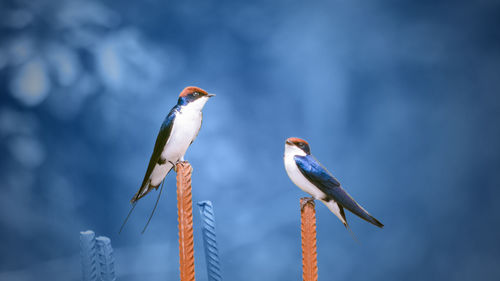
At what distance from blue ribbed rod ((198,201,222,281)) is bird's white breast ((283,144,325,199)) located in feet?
1.21

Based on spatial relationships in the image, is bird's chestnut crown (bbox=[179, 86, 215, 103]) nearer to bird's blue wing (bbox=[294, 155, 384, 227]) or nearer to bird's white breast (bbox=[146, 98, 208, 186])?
bird's white breast (bbox=[146, 98, 208, 186])

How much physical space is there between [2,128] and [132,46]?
81 centimetres

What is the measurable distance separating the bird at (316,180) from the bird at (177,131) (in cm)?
39

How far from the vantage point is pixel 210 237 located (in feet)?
6.03

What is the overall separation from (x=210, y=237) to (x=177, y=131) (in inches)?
18.2

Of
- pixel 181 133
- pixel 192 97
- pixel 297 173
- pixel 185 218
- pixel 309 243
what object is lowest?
pixel 309 243

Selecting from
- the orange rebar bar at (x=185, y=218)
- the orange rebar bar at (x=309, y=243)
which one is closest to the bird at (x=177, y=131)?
the orange rebar bar at (x=185, y=218)

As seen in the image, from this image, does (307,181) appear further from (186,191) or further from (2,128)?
(2,128)

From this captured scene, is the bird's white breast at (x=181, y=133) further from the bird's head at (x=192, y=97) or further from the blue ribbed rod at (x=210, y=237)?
the blue ribbed rod at (x=210, y=237)

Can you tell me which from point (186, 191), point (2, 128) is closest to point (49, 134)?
point (2, 128)

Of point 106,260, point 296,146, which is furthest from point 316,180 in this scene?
point 106,260

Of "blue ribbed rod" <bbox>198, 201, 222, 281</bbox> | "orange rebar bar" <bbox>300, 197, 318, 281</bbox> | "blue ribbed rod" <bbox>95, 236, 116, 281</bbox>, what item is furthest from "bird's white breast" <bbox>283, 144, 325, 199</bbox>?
"blue ribbed rod" <bbox>95, 236, 116, 281</bbox>

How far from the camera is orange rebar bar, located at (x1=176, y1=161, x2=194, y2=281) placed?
1564 mm

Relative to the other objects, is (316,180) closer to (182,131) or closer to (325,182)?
(325,182)
